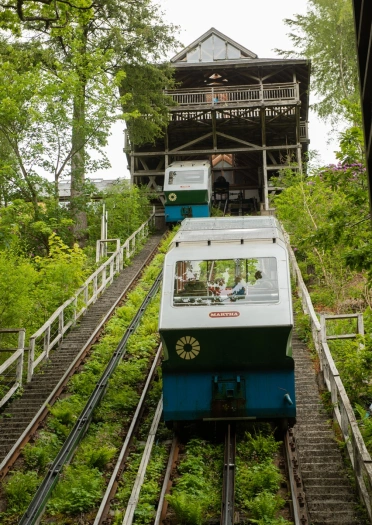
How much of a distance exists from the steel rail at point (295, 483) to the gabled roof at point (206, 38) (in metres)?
28.0

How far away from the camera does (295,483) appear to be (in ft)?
26.4

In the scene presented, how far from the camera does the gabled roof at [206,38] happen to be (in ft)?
111

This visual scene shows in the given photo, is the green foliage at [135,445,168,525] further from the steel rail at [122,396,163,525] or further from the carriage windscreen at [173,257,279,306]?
the carriage windscreen at [173,257,279,306]

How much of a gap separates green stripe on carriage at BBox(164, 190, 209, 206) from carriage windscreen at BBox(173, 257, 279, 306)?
56.2 ft

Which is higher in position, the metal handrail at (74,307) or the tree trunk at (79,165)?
the tree trunk at (79,165)

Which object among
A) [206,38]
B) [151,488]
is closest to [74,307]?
[151,488]

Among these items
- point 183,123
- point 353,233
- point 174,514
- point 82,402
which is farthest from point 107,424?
point 183,123

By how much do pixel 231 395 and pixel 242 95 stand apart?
2512cm

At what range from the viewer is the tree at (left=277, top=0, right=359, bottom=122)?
1051 inches

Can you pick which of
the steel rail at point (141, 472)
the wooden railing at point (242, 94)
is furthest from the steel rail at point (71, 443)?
the wooden railing at point (242, 94)

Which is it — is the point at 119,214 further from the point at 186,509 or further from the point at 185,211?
the point at 186,509

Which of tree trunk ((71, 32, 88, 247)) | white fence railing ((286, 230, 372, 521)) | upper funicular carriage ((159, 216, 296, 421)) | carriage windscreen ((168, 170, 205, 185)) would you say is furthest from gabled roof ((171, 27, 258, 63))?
upper funicular carriage ((159, 216, 296, 421))

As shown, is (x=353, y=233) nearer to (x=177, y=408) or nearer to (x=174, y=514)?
(x=177, y=408)

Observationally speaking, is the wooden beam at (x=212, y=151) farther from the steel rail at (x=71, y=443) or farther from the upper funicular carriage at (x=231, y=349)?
the upper funicular carriage at (x=231, y=349)
